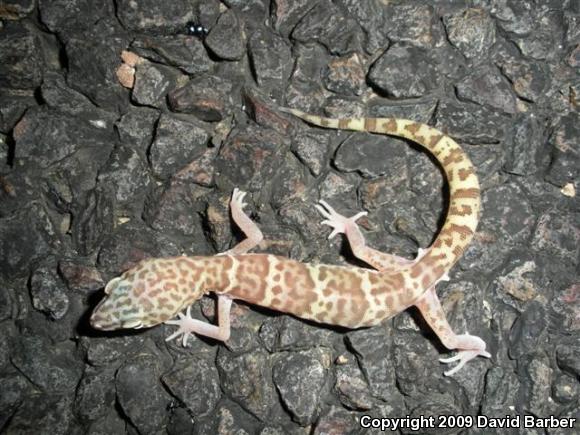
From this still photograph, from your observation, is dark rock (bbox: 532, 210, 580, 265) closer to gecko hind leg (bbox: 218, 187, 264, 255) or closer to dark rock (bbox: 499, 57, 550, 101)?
dark rock (bbox: 499, 57, 550, 101)

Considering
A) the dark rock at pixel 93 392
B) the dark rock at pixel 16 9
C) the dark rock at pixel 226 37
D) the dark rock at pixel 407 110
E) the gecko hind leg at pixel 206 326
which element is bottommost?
the dark rock at pixel 93 392

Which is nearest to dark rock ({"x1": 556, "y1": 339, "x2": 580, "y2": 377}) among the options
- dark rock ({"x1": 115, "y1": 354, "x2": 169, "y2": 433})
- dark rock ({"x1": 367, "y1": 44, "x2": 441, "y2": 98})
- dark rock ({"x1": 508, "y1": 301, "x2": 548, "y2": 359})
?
dark rock ({"x1": 508, "y1": 301, "x2": 548, "y2": 359})

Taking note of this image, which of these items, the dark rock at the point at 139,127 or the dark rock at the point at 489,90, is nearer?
the dark rock at the point at 489,90

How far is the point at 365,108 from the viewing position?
3.46 metres

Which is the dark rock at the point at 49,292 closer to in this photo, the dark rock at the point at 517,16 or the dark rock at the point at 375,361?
the dark rock at the point at 375,361

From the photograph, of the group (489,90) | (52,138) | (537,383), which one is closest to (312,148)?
(489,90)

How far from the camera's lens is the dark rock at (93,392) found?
140 inches

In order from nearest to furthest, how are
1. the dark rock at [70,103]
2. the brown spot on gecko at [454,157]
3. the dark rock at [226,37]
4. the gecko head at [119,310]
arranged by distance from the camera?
the gecko head at [119,310]
the brown spot on gecko at [454,157]
the dark rock at [226,37]
the dark rock at [70,103]

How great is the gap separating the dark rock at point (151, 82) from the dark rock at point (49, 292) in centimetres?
144

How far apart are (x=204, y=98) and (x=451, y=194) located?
1.89 metres

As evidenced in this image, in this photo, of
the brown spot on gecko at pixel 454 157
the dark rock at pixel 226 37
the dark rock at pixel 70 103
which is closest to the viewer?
the brown spot on gecko at pixel 454 157

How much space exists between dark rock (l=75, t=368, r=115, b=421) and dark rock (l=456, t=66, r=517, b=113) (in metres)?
3.32

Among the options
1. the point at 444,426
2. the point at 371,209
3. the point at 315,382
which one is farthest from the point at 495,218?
the point at 315,382

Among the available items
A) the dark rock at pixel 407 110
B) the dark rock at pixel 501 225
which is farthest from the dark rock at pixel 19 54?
the dark rock at pixel 501 225
